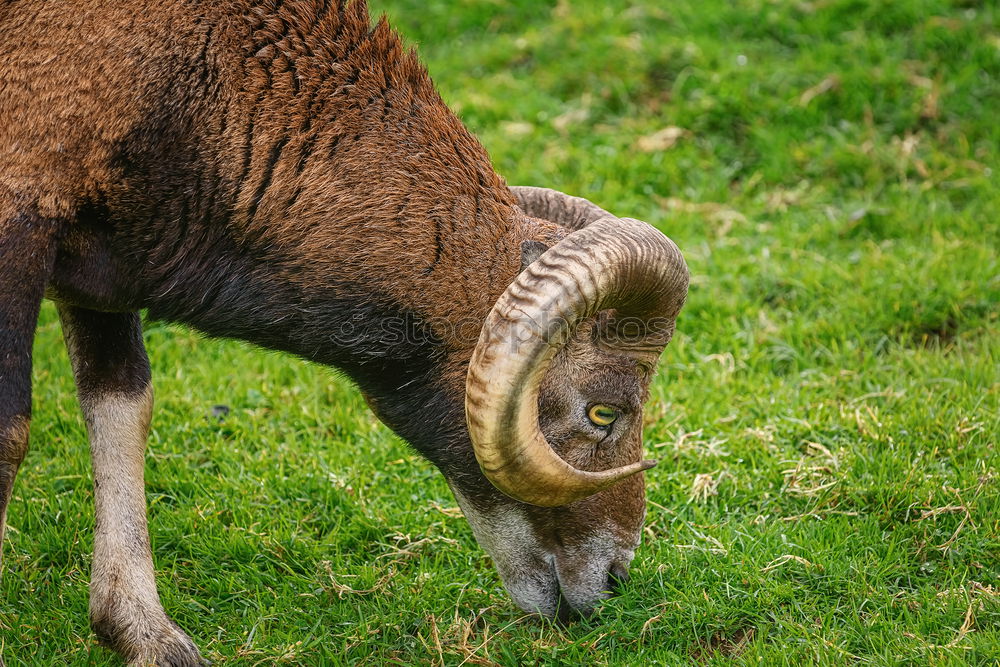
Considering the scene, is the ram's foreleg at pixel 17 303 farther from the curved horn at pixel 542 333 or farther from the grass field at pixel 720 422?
the curved horn at pixel 542 333

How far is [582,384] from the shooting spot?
520 centimetres

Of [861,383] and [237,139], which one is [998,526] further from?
[237,139]

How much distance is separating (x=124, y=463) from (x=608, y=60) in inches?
279

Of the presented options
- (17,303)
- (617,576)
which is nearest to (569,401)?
(617,576)

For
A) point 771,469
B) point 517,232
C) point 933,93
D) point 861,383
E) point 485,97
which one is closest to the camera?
point 517,232

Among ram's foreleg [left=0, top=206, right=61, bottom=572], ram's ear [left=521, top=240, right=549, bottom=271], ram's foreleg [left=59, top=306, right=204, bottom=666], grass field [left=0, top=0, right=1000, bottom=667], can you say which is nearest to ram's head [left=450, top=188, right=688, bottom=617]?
ram's ear [left=521, top=240, right=549, bottom=271]

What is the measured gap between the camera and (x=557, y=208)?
18.7 ft

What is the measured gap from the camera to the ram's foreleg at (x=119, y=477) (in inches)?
215

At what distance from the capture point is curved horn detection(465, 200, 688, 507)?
4.59 m

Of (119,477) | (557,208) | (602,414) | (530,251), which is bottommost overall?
(119,477)

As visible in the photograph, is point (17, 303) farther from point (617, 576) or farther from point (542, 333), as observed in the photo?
point (617, 576)

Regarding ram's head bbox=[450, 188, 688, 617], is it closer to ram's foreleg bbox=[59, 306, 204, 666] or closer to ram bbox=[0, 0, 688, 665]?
ram bbox=[0, 0, 688, 665]

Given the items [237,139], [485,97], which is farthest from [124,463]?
[485,97]

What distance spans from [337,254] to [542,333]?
1.07 metres
